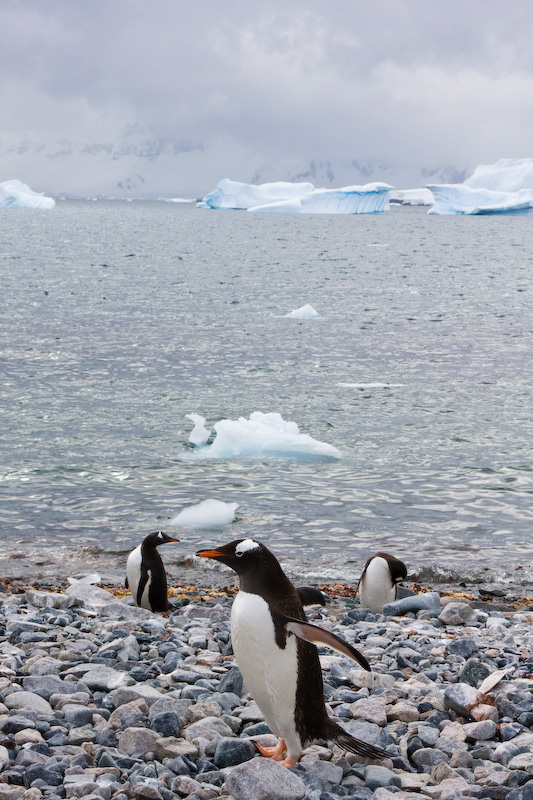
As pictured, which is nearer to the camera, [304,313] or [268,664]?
[268,664]

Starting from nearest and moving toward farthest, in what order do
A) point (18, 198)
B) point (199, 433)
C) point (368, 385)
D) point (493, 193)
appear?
point (199, 433) < point (368, 385) < point (493, 193) < point (18, 198)

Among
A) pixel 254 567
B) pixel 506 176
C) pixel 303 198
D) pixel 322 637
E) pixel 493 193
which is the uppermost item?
pixel 506 176

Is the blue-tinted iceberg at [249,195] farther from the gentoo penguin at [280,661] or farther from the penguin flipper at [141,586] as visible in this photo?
the gentoo penguin at [280,661]

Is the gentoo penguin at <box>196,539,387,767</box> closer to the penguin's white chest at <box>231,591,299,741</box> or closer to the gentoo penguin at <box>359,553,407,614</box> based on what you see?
the penguin's white chest at <box>231,591,299,741</box>

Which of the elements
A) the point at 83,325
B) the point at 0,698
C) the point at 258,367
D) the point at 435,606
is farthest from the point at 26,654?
the point at 83,325

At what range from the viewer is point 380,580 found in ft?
21.2

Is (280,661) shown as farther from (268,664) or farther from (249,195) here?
(249,195)

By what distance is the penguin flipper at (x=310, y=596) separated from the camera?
21.0 ft

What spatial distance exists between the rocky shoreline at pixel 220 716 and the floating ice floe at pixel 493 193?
88.1 m

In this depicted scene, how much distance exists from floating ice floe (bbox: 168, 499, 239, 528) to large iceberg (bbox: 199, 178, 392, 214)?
8709cm

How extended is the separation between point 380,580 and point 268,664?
10.3 feet

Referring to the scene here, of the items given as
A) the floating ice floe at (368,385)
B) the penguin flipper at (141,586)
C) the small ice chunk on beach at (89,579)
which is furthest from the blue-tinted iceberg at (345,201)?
the penguin flipper at (141,586)

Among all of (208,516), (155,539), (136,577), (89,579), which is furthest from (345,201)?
(136,577)

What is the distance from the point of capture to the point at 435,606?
6293mm
